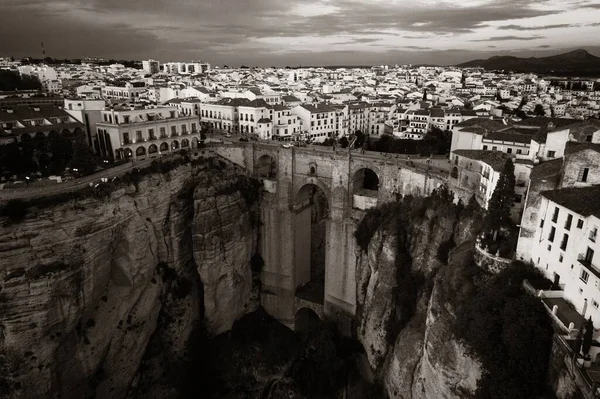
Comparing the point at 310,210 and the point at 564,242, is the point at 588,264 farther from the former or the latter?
the point at 310,210

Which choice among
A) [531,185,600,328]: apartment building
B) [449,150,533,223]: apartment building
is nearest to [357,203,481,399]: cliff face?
[449,150,533,223]: apartment building

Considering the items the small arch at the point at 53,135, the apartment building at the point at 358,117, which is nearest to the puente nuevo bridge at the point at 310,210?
the small arch at the point at 53,135

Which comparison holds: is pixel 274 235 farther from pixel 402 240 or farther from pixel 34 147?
pixel 34 147

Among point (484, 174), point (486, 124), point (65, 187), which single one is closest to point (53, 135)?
point (65, 187)

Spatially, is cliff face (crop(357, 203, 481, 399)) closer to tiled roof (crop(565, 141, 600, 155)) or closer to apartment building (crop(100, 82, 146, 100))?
tiled roof (crop(565, 141, 600, 155))

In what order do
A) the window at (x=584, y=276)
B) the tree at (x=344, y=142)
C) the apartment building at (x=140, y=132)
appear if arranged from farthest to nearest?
the tree at (x=344, y=142) < the apartment building at (x=140, y=132) < the window at (x=584, y=276)

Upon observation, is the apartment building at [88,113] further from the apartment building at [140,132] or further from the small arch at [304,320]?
the small arch at [304,320]
